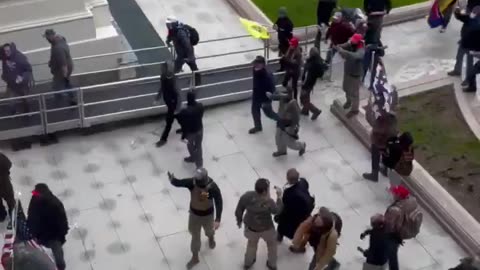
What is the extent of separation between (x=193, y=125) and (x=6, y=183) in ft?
10.2

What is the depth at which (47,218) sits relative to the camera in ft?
40.0

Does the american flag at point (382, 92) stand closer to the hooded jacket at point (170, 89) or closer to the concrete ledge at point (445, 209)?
the concrete ledge at point (445, 209)

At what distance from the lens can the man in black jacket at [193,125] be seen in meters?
14.5

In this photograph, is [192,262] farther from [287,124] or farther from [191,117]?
[287,124]

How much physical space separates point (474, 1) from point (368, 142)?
4713 millimetres

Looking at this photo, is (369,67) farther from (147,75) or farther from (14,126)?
(14,126)

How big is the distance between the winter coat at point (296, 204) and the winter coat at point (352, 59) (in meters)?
3.78

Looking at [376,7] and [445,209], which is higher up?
[376,7]

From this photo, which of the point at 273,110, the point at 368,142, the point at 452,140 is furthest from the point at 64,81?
the point at 452,140

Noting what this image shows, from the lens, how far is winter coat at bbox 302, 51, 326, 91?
15953 mm

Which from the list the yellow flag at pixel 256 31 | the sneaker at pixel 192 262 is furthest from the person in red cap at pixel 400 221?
the yellow flag at pixel 256 31

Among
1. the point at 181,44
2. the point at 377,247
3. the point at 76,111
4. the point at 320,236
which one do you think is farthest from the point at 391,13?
the point at 320,236

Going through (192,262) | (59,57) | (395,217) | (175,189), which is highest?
(59,57)

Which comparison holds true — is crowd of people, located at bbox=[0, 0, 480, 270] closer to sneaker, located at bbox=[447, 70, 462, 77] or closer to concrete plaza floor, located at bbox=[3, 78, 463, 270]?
sneaker, located at bbox=[447, 70, 462, 77]
